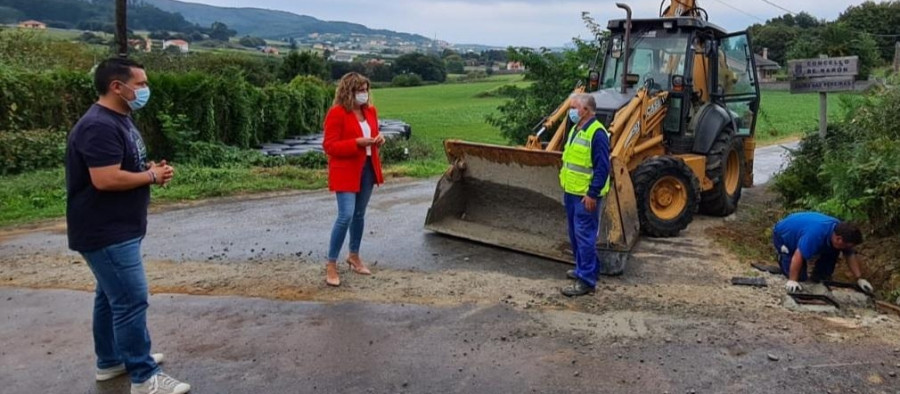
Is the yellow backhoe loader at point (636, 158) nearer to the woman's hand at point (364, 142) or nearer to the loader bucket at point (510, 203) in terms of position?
the loader bucket at point (510, 203)

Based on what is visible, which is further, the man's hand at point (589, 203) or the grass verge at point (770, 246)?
the grass verge at point (770, 246)

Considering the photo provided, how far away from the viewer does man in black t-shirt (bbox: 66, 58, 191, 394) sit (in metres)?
3.71

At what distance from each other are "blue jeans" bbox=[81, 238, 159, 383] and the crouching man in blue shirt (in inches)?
194

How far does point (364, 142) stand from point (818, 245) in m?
3.80

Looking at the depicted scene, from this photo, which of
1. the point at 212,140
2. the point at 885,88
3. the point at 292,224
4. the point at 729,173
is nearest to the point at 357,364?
the point at 292,224

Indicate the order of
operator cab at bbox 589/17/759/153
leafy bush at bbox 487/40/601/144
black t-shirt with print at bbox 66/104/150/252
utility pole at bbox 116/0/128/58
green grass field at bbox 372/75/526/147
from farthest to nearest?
green grass field at bbox 372/75/526/147 → leafy bush at bbox 487/40/601/144 → utility pole at bbox 116/0/128/58 → operator cab at bbox 589/17/759/153 → black t-shirt with print at bbox 66/104/150/252

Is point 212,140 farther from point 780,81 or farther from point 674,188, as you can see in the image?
point 780,81

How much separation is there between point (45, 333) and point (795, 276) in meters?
5.77

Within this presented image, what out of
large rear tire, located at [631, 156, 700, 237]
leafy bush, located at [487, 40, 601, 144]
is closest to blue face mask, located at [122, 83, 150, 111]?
large rear tire, located at [631, 156, 700, 237]

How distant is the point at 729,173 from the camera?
1016 centimetres

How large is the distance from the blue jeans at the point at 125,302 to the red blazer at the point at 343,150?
2.29 m

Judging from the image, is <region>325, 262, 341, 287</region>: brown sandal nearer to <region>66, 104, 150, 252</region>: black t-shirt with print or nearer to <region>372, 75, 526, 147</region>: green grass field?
<region>66, 104, 150, 252</region>: black t-shirt with print

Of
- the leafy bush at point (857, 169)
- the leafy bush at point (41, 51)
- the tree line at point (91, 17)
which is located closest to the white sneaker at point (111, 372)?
the leafy bush at point (857, 169)

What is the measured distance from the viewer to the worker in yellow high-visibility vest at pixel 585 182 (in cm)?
610
